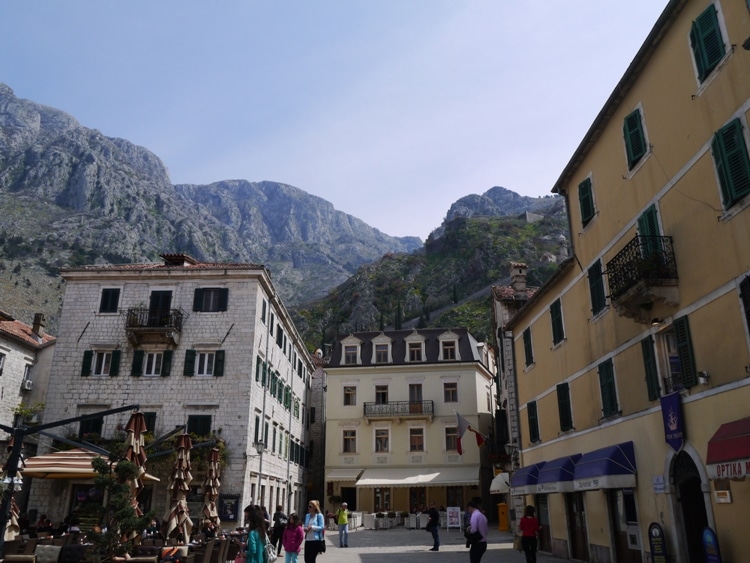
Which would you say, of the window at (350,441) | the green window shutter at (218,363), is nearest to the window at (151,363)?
the green window shutter at (218,363)

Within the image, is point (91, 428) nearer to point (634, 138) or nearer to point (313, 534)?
point (313, 534)

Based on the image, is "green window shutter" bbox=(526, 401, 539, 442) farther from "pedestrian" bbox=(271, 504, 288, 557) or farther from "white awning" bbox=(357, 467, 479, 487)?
"white awning" bbox=(357, 467, 479, 487)

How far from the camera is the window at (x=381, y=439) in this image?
144 ft

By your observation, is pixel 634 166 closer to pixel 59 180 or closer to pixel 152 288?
pixel 152 288

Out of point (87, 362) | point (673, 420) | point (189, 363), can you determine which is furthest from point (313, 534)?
point (87, 362)

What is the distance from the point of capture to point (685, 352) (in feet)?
39.8

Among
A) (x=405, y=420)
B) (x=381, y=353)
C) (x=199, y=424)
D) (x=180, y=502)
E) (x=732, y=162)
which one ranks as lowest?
(x=180, y=502)

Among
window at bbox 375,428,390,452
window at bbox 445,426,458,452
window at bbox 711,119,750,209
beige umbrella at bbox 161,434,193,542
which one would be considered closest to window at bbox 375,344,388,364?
window at bbox 375,428,390,452

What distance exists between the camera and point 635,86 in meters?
14.8

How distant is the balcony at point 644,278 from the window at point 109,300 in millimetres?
25498

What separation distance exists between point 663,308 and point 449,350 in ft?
109

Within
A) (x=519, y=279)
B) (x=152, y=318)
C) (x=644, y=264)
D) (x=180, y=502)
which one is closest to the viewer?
(x=644, y=264)

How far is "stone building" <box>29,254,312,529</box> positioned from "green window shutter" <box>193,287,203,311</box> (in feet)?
0.17

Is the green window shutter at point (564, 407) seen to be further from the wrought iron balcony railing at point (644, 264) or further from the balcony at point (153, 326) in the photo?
the balcony at point (153, 326)
